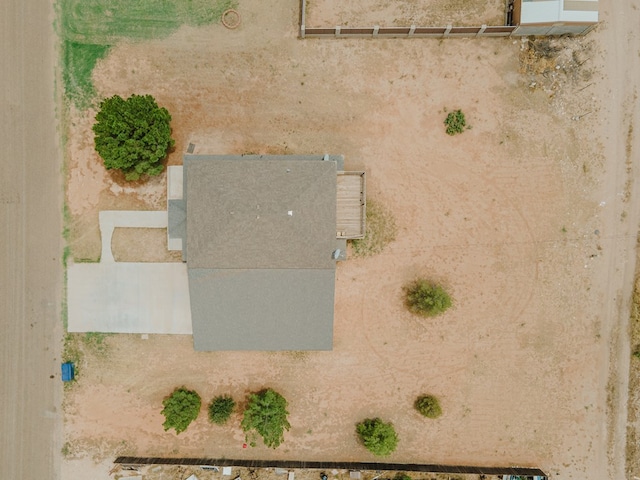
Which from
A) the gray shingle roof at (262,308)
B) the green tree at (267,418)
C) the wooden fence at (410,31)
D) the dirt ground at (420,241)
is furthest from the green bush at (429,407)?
the wooden fence at (410,31)

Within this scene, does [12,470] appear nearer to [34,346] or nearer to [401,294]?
[34,346]

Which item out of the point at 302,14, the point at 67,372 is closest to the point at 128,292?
the point at 67,372

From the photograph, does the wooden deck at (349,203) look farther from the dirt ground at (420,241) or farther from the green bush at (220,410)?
the green bush at (220,410)

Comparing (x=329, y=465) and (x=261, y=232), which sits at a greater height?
(x=261, y=232)

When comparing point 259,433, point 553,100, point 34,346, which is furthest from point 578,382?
point 34,346

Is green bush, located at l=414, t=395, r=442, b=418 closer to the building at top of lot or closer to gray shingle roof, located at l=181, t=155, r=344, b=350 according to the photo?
gray shingle roof, located at l=181, t=155, r=344, b=350

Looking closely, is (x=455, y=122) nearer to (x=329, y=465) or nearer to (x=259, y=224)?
(x=259, y=224)
